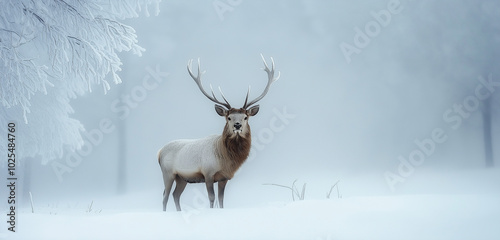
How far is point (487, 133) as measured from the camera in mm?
11141

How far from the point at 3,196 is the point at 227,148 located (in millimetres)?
5739

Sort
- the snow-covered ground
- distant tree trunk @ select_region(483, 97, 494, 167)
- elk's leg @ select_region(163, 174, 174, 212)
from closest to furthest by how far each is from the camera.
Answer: the snow-covered ground
elk's leg @ select_region(163, 174, 174, 212)
distant tree trunk @ select_region(483, 97, 494, 167)

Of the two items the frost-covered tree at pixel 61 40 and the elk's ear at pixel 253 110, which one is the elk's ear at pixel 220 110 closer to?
the elk's ear at pixel 253 110

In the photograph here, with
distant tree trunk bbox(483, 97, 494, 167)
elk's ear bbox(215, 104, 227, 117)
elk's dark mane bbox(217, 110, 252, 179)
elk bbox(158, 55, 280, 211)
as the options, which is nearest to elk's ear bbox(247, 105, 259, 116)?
elk bbox(158, 55, 280, 211)

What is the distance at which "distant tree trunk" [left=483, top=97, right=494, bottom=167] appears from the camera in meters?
11.1

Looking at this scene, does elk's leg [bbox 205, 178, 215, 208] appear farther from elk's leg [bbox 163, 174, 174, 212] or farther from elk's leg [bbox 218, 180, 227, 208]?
elk's leg [bbox 163, 174, 174, 212]

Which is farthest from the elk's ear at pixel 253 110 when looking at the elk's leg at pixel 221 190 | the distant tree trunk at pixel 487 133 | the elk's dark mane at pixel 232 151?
the distant tree trunk at pixel 487 133

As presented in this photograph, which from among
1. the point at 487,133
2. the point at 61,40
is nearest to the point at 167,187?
the point at 61,40

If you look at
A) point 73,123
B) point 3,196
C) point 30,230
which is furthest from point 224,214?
point 3,196

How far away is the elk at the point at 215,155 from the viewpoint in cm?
596

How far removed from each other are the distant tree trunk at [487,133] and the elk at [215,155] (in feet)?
22.4

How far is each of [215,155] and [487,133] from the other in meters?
7.56

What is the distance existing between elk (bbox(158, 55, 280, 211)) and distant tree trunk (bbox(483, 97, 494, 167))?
269 inches

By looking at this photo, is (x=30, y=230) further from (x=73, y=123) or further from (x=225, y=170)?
(x=73, y=123)
